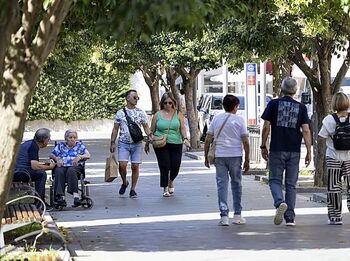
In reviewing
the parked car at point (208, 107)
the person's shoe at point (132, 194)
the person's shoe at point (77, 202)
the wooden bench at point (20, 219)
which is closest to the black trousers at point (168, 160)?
the person's shoe at point (132, 194)

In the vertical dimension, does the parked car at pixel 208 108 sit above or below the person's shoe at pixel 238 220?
above

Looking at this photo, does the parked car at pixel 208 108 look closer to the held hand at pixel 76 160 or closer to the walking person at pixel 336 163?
the held hand at pixel 76 160

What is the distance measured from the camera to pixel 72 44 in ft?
78.5

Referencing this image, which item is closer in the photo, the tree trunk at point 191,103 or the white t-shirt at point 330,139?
the white t-shirt at point 330,139

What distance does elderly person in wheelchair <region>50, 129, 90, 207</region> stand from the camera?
52.1 ft

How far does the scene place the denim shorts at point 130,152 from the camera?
58.2 feet

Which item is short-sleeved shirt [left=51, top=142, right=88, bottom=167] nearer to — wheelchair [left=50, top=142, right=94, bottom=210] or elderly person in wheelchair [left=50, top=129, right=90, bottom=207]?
elderly person in wheelchair [left=50, top=129, right=90, bottom=207]

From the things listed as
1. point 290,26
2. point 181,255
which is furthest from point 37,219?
point 290,26

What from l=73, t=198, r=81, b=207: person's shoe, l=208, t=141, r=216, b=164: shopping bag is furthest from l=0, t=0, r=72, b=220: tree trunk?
l=73, t=198, r=81, b=207: person's shoe

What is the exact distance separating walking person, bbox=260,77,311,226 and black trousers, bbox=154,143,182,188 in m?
4.30

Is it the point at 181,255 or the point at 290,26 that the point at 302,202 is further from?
the point at 181,255

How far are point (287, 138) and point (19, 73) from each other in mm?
7486

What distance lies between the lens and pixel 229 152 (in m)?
13.8

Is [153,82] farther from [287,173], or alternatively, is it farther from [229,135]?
[287,173]
